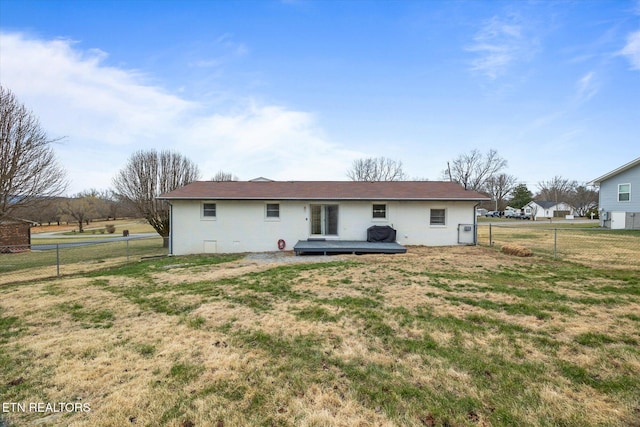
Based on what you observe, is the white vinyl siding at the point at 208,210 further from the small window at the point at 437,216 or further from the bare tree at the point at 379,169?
the bare tree at the point at 379,169

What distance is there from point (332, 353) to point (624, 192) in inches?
1234

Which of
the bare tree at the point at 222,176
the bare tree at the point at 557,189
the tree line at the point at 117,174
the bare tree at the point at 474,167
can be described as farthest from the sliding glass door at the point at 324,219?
the bare tree at the point at 557,189

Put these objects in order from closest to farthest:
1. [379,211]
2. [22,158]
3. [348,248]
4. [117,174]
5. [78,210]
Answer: [22,158] < [348,248] < [379,211] < [117,174] < [78,210]

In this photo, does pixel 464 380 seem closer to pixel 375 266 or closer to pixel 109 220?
pixel 375 266

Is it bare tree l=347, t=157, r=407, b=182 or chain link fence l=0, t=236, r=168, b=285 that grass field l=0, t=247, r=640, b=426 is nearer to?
chain link fence l=0, t=236, r=168, b=285

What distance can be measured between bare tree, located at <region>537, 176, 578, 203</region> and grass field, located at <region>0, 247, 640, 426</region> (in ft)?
267

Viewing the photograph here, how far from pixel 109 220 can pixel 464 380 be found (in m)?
78.7

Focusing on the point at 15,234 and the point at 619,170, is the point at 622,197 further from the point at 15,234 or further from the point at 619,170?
the point at 15,234

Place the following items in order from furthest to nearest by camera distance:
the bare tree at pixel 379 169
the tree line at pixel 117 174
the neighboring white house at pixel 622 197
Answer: the bare tree at pixel 379 169, the neighboring white house at pixel 622 197, the tree line at pixel 117 174

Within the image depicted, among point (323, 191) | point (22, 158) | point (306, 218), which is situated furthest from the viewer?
point (323, 191)

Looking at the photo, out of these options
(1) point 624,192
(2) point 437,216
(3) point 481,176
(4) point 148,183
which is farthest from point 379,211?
(3) point 481,176

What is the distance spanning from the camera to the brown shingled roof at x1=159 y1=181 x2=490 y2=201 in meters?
13.4

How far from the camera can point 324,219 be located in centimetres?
1401

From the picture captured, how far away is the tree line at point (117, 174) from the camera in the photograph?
10141 millimetres
